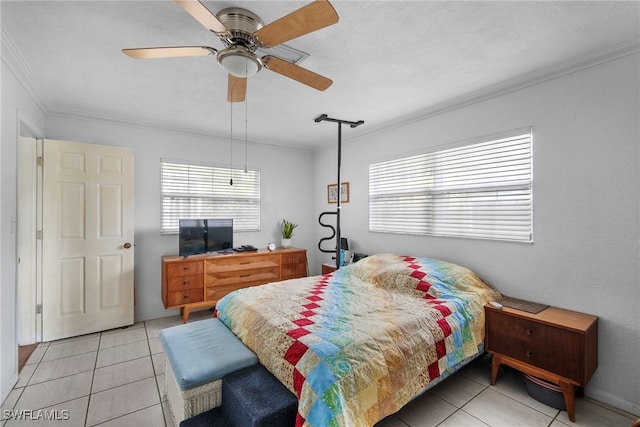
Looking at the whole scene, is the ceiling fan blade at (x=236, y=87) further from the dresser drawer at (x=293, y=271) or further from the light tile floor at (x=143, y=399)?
the dresser drawer at (x=293, y=271)

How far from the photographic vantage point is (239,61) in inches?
68.4

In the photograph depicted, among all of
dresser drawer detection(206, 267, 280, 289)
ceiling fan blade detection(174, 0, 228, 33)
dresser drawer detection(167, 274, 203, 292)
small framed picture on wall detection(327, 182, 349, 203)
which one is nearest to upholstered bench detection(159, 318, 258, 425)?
dresser drawer detection(167, 274, 203, 292)

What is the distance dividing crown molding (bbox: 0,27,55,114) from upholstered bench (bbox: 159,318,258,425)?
7.51 feet

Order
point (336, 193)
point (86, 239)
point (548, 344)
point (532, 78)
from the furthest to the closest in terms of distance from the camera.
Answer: point (336, 193), point (86, 239), point (532, 78), point (548, 344)

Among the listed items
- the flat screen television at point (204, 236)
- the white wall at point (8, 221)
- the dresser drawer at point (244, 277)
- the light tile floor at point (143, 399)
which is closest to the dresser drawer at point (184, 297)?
the dresser drawer at point (244, 277)

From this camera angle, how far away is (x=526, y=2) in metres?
1.61

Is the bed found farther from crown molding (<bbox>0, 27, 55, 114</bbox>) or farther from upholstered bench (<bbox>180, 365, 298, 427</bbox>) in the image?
crown molding (<bbox>0, 27, 55, 114</bbox>)

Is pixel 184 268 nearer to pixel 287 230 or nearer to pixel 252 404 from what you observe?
pixel 287 230

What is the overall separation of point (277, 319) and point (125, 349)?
200cm

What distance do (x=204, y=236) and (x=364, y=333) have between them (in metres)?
2.69

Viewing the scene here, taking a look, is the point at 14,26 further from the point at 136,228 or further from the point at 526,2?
the point at 526,2

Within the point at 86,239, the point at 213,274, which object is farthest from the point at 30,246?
the point at 213,274

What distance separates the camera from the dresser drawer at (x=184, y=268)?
11.1 feet

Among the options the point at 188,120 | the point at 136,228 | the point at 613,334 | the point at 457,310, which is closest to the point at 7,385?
the point at 136,228
